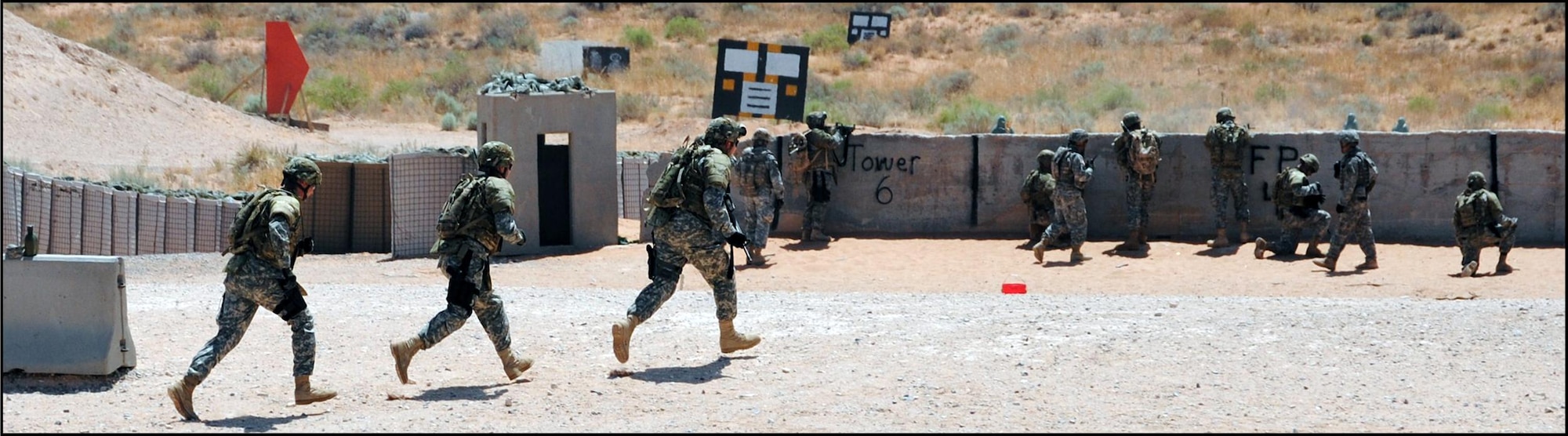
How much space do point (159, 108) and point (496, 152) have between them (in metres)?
20.1

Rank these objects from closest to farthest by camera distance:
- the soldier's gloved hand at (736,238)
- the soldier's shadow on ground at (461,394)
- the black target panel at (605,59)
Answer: the soldier's shadow on ground at (461,394), the soldier's gloved hand at (736,238), the black target panel at (605,59)

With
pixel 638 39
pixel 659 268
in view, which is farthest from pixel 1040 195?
pixel 638 39

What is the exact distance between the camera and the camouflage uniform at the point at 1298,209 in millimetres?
15000

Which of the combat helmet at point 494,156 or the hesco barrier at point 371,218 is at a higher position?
the combat helmet at point 494,156

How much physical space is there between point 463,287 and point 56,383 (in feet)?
7.72

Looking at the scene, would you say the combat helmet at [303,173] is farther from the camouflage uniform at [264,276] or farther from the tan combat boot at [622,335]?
the tan combat boot at [622,335]

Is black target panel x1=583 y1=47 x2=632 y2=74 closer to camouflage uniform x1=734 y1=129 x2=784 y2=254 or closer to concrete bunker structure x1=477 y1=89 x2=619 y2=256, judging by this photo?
concrete bunker structure x1=477 y1=89 x2=619 y2=256

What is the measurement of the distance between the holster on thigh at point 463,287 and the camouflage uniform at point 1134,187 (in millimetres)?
9234

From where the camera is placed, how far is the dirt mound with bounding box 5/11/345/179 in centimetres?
2300

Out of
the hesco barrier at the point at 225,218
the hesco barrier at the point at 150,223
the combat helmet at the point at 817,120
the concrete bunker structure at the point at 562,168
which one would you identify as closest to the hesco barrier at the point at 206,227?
the hesco barrier at the point at 225,218

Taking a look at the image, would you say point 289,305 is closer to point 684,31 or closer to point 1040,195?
point 1040,195

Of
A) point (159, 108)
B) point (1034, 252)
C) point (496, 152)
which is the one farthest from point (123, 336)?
point (159, 108)

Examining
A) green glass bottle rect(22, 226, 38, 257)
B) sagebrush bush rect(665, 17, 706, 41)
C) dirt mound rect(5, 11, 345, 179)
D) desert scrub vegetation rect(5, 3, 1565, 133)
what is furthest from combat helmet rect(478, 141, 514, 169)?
sagebrush bush rect(665, 17, 706, 41)

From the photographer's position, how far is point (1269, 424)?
741 cm
